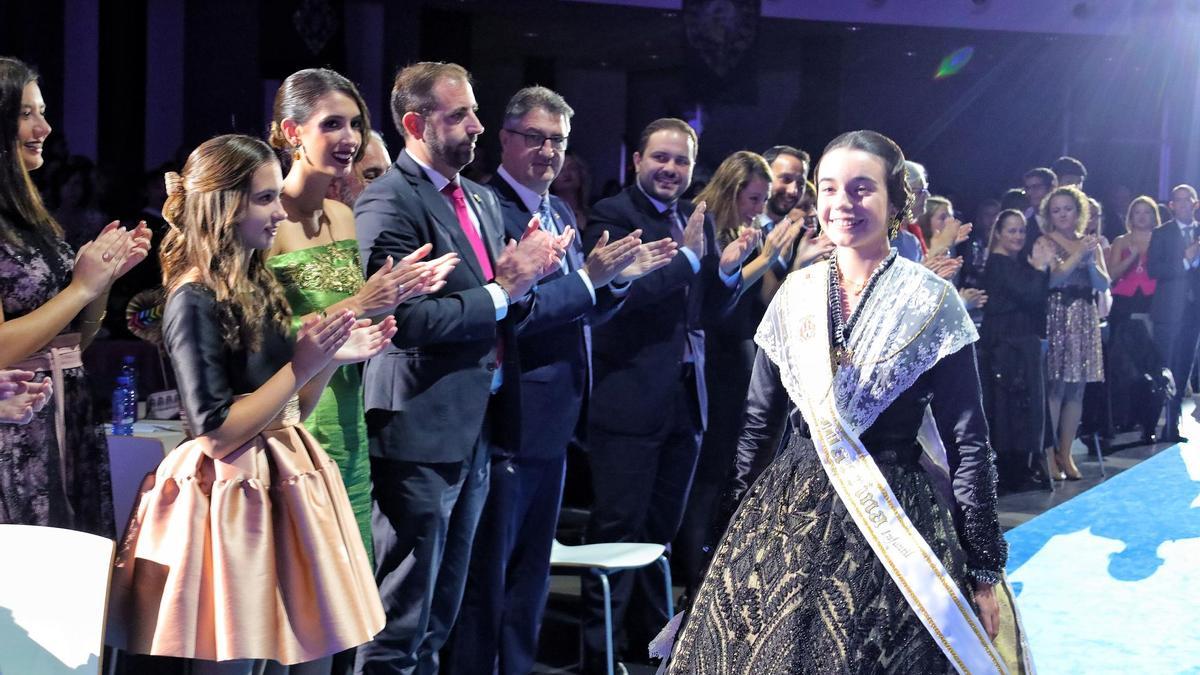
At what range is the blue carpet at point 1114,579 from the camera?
4.22 metres

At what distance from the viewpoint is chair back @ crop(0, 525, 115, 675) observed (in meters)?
2.14

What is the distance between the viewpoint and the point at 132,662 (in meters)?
3.39

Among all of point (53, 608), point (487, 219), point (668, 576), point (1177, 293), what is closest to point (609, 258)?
point (487, 219)

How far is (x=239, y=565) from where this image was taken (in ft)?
8.38

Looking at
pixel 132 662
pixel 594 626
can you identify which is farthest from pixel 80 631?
pixel 594 626

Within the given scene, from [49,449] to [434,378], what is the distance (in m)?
0.86

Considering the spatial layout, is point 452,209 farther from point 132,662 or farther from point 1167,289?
point 1167,289

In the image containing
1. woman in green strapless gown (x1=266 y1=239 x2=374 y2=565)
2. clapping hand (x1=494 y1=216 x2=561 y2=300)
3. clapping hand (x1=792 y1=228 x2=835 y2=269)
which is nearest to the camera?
woman in green strapless gown (x1=266 y1=239 x2=374 y2=565)

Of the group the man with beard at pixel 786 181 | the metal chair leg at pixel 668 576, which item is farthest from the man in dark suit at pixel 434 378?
the man with beard at pixel 786 181

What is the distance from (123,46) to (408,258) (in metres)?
6.58

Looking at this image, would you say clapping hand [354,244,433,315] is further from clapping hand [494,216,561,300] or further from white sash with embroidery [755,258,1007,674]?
white sash with embroidery [755,258,1007,674]

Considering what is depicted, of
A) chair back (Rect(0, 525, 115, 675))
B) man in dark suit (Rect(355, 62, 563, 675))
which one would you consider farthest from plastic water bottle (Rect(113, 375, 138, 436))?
chair back (Rect(0, 525, 115, 675))

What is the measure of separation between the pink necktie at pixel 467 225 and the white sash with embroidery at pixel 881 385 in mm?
879

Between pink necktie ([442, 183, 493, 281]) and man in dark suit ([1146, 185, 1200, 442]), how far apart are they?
648cm
